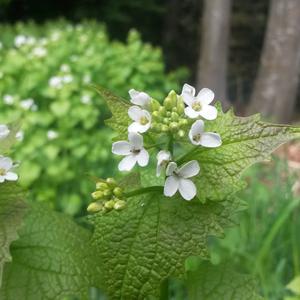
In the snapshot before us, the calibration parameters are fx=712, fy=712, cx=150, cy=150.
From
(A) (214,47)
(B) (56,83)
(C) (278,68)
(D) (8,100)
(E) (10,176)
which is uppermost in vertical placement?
(A) (214,47)

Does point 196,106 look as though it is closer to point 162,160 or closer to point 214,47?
point 162,160

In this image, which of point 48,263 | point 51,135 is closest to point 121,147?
point 48,263

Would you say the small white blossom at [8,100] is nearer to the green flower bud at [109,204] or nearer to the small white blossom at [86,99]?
the small white blossom at [86,99]

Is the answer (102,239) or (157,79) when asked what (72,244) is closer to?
(102,239)

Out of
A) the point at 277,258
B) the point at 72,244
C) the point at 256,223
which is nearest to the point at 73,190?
the point at 256,223

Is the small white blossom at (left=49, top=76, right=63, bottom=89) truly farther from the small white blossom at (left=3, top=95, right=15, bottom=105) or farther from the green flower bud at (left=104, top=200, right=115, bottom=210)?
the green flower bud at (left=104, top=200, right=115, bottom=210)

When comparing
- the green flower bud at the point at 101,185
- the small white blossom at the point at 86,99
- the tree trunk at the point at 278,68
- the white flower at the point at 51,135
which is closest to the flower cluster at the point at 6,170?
the green flower bud at the point at 101,185
